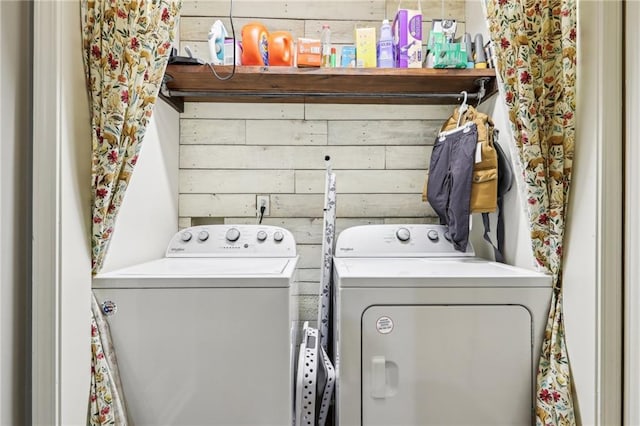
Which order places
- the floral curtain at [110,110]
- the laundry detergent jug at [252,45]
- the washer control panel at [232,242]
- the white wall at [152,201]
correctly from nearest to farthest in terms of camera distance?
the floral curtain at [110,110]
the white wall at [152,201]
the laundry detergent jug at [252,45]
the washer control panel at [232,242]

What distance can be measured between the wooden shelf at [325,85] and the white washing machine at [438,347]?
1.06 m

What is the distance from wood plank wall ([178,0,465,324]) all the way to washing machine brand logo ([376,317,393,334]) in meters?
0.97

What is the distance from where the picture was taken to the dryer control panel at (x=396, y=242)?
1946mm

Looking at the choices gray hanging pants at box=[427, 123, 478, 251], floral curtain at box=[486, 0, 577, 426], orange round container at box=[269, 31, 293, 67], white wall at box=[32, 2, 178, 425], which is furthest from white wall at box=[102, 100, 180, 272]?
floral curtain at box=[486, 0, 577, 426]

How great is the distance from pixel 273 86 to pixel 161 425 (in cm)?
165

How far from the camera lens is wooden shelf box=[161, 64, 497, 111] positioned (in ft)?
5.76

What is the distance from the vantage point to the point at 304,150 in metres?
2.21
